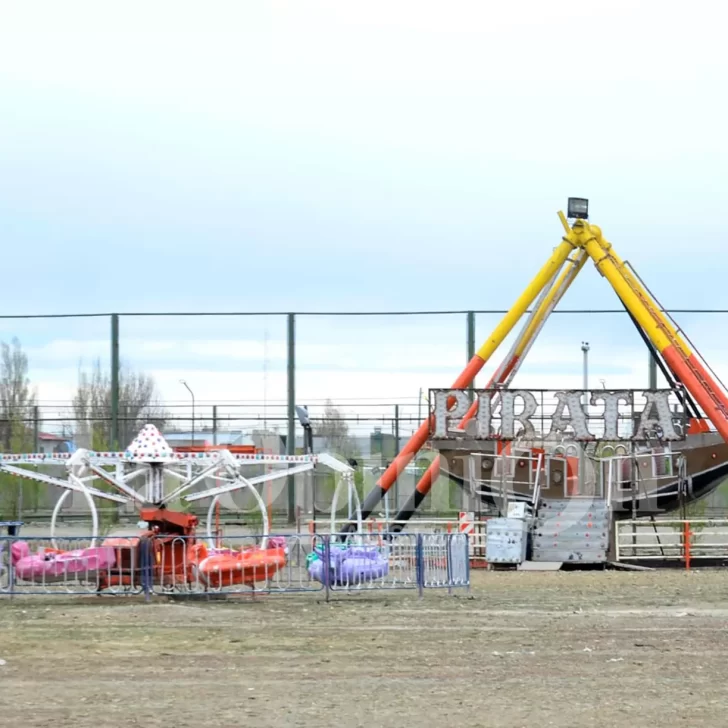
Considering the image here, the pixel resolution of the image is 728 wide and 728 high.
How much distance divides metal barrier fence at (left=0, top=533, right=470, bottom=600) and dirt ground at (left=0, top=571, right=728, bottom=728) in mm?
277

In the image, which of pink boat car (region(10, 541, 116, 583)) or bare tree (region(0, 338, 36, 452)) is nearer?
pink boat car (region(10, 541, 116, 583))

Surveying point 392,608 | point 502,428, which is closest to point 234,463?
point 392,608

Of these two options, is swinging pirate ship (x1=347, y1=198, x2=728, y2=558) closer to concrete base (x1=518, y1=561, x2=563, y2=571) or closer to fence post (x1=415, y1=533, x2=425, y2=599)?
concrete base (x1=518, y1=561, x2=563, y2=571)

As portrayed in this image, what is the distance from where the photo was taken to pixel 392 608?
18578 mm

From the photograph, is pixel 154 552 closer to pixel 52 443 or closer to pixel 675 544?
pixel 675 544

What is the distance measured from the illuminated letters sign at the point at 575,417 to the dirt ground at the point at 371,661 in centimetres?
1025

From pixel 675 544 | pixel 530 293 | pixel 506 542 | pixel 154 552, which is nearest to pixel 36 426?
pixel 530 293

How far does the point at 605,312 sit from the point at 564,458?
10718mm

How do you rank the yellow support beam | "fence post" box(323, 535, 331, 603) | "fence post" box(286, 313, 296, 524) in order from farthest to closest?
1. "fence post" box(286, 313, 296, 524)
2. the yellow support beam
3. "fence post" box(323, 535, 331, 603)

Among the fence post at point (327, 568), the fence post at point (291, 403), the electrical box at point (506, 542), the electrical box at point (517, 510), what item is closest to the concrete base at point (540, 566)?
the electrical box at point (506, 542)

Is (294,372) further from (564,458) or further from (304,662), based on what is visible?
(304,662)

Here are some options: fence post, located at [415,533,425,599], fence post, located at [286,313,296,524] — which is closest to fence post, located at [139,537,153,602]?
fence post, located at [415,533,425,599]

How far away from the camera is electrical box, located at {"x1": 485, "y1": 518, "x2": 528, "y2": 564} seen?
27.4m

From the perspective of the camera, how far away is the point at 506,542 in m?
27.4
